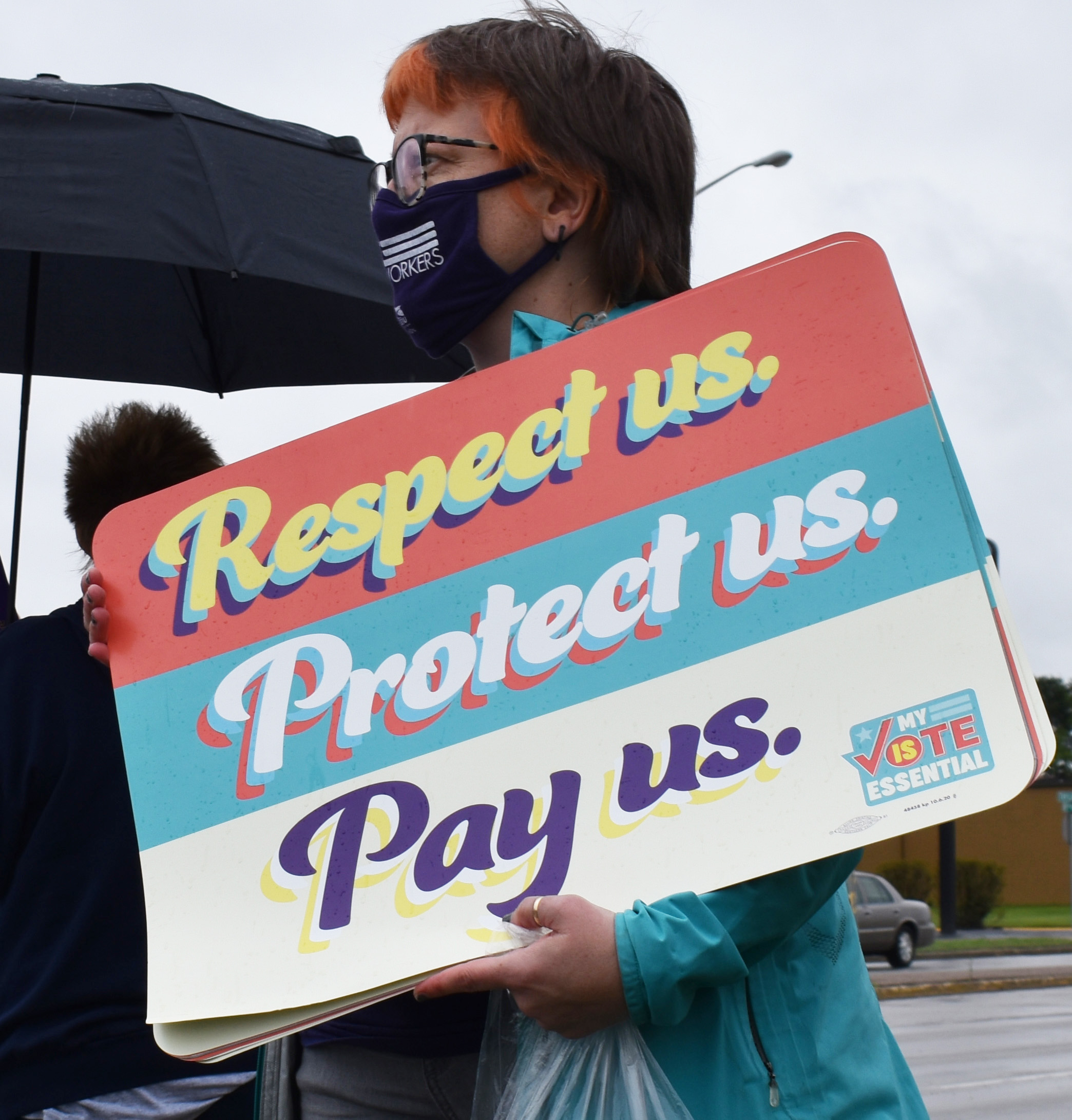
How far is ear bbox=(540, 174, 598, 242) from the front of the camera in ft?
5.24

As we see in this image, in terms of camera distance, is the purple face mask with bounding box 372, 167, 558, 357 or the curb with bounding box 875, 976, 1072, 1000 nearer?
the purple face mask with bounding box 372, 167, 558, 357

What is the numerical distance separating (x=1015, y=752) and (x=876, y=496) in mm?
284

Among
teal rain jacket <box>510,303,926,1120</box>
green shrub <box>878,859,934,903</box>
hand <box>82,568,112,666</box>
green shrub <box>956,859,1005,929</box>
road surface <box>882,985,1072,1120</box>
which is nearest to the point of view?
teal rain jacket <box>510,303,926,1120</box>

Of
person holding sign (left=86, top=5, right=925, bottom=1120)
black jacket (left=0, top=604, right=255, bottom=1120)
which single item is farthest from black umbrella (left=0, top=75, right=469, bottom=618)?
person holding sign (left=86, top=5, right=925, bottom=1120)

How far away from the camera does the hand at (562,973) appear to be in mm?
1192

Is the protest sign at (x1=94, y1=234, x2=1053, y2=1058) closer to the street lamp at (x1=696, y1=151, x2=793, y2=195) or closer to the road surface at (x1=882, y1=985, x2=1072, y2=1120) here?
the road surface at (x1=882, y1=985, x2=1072, y2=1120)

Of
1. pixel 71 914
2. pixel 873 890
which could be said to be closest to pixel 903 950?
pixel 873 890

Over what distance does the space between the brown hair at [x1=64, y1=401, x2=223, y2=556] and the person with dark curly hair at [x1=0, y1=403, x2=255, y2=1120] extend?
14.9 inches

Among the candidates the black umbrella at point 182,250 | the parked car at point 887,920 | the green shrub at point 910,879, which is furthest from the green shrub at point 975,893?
the black umbrella at point 182,250

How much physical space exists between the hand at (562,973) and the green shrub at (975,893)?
3002cm

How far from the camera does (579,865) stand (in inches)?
50.2

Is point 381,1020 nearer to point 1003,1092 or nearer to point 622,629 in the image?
point 622,629

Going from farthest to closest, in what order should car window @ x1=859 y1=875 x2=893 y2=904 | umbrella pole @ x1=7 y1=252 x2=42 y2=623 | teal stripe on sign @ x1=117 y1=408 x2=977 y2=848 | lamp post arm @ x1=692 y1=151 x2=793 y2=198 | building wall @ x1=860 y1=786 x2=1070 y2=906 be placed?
1. building wall @ x1=860 y1=786 x2=1070 y2=906
2. car window @ x1=859 y1=875 x2=893 y2=904
3. lamp post arm @ x1=692 y1=151 x2=793 y2=198
4. umbrella pole @ x1=7 y1=252 x2=42 y2=623
5. teal stripe on sign @ x1=117 y1=408 x2=977 y2=848

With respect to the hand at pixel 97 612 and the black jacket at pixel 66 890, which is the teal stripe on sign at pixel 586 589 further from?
the black jacket at pixel 66 890
